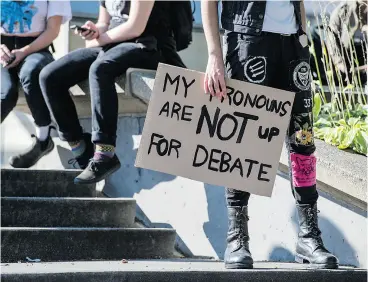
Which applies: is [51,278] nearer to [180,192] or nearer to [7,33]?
[180,192]

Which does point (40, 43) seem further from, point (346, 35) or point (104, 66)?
point (346, 35)

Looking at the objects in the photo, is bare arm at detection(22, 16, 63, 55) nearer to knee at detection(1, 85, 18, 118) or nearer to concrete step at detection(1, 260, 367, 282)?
knee at detection(1, 85, 18, 118)

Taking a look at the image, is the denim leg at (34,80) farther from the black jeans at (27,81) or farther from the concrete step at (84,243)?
the concrete step at (84,243)

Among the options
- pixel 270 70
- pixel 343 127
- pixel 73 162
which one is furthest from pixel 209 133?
pixel 73 162

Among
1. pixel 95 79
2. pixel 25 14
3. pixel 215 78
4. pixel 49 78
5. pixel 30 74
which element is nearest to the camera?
pixel 215 78

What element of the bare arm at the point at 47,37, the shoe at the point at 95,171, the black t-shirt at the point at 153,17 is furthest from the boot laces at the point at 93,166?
the bare arm at the point at 47,37

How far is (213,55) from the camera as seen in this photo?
366cm

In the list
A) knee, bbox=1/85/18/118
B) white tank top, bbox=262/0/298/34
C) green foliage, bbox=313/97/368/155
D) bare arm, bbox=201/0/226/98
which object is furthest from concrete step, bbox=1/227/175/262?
white tank top, bbox=262/0/298/34

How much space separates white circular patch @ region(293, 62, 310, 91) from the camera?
3697 mm

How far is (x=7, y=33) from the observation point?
570 centimetres

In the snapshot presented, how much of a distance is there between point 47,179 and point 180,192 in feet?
2.88

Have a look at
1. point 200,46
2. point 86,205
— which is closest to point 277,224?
point 86,205

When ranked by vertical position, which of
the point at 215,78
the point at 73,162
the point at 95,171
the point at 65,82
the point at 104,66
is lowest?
the point at 73,162

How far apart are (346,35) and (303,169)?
7.36 feet
